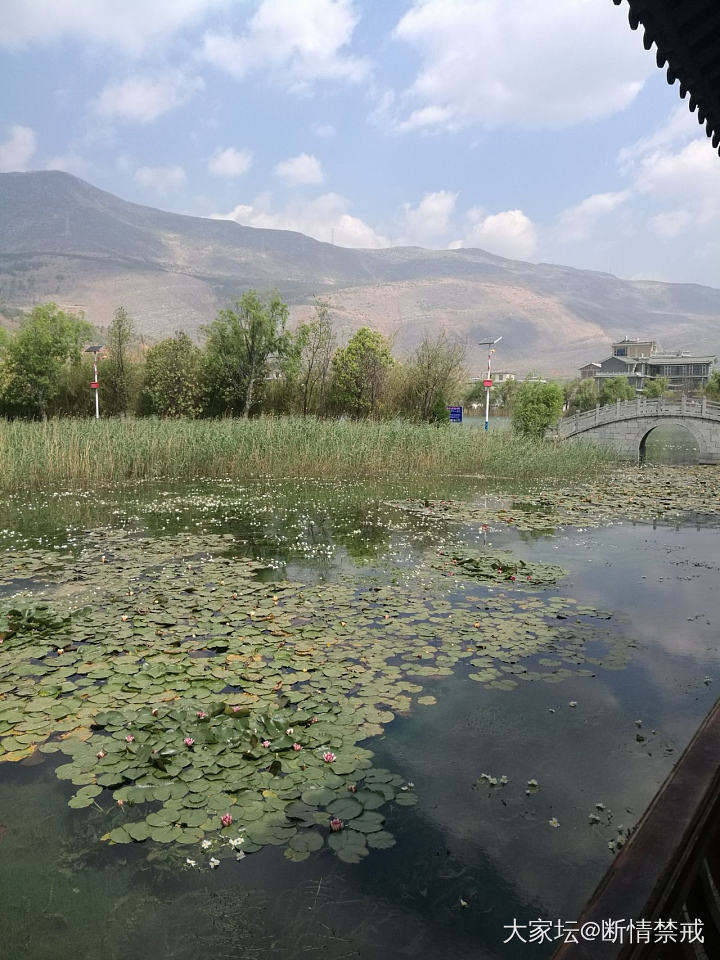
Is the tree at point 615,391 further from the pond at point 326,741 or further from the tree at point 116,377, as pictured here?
the pond at point 326,741

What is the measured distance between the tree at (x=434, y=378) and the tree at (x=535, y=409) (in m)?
3.70

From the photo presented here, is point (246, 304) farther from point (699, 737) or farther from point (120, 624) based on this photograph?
point (699, 737)

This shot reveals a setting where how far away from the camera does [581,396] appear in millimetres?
79750

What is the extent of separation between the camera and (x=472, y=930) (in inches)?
104

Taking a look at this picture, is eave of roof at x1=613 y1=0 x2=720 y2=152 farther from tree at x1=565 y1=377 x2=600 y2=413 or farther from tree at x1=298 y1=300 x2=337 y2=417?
tree at x1=565 y1=377 x2=600 y2=413

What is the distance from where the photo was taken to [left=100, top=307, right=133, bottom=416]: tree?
29203 mm

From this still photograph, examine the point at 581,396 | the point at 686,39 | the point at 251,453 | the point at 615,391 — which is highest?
the point at 686,39

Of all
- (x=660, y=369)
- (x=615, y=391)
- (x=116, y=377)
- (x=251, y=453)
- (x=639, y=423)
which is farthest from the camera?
(x=660, y=369)

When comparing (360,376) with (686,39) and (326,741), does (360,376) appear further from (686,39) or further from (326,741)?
(326,741)

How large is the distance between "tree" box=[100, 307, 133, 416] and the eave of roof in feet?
91.3

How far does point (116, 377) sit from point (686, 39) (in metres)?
28.5

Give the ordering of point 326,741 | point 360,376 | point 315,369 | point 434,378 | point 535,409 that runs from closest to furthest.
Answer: point 326,741
point 535,409
point 360,376
point 434,378
point 315,369

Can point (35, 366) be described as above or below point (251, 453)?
above

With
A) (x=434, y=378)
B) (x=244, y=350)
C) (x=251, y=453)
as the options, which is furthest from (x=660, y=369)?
(x=251, y=453)
